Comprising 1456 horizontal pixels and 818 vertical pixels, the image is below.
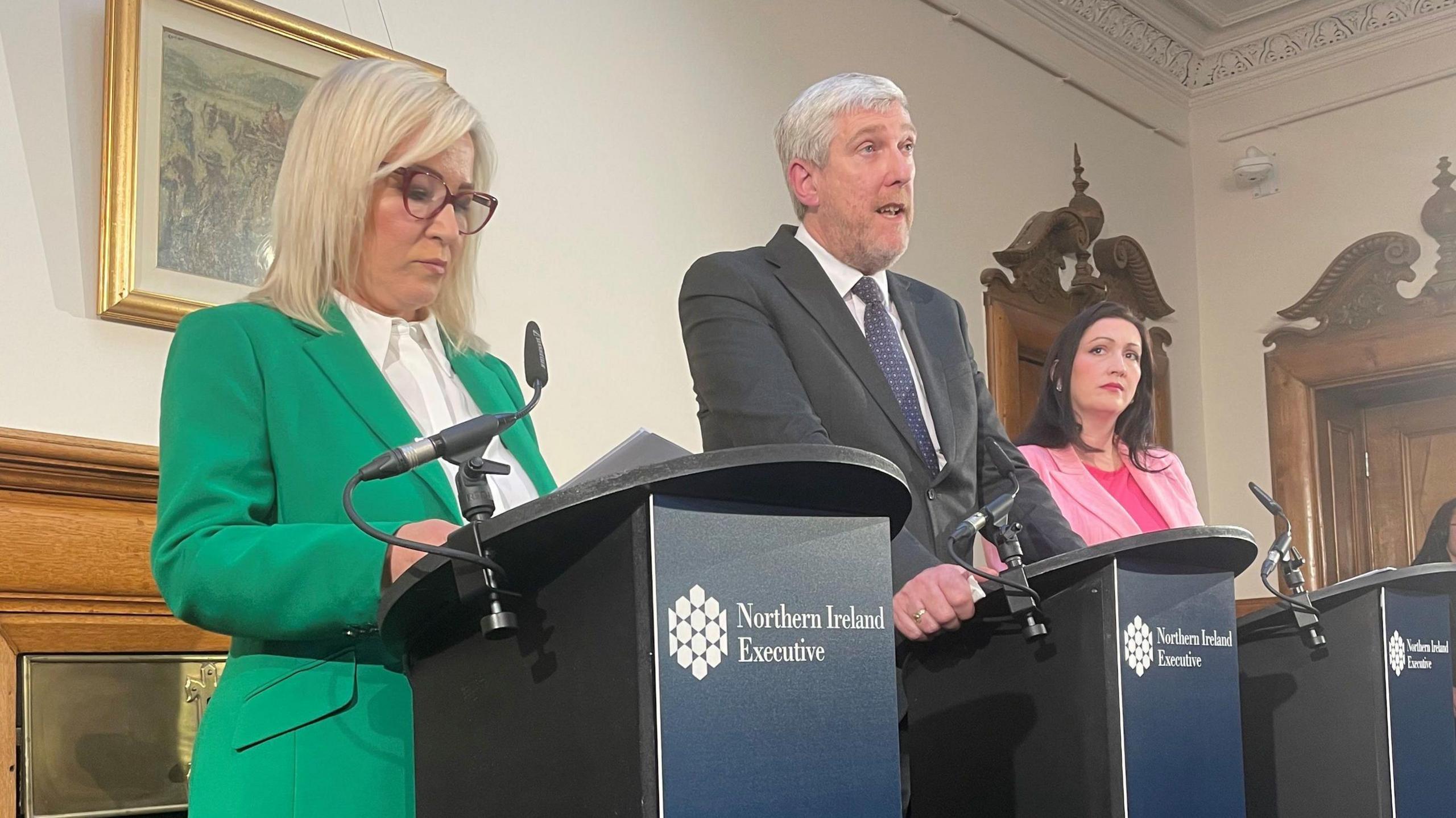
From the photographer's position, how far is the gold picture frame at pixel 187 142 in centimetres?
309

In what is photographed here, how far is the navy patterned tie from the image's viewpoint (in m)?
2.35

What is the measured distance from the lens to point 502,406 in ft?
6.07

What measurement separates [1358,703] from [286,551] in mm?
1837

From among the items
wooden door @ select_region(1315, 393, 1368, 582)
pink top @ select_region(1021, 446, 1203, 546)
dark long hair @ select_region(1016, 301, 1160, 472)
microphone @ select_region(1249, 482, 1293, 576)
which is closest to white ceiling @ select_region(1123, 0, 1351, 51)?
wooden door @ select_region(1315, 393, 1368, 582)

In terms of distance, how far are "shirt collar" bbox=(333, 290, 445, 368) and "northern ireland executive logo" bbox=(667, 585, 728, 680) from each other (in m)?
0.71

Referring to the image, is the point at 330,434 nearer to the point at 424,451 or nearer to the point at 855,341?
the point at 424,451

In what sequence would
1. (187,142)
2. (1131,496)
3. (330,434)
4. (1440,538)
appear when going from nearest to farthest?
(330,434)
(187,142)
(1131,496)
(1440,538)

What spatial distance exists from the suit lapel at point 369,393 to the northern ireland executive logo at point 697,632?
1.75 feet

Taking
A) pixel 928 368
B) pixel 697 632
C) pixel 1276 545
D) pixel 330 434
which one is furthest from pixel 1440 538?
pixel 697 632

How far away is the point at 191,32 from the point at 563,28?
1256 millimetres

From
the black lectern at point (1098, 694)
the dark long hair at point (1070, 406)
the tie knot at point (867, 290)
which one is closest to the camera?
the black lectern at point (1098, 694)

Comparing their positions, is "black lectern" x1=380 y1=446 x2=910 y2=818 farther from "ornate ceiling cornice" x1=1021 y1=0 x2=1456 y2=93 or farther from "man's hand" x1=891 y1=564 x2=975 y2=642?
"ornate ceiling cornice" x1=1021 y1=0 x2=1456 y2=93

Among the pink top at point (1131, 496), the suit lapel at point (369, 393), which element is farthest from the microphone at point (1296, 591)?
the suit lapel at point (369, 393)

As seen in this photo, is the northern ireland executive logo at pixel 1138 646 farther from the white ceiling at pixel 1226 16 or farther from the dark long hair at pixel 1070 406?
the white ceiling at pixel 1226 16
